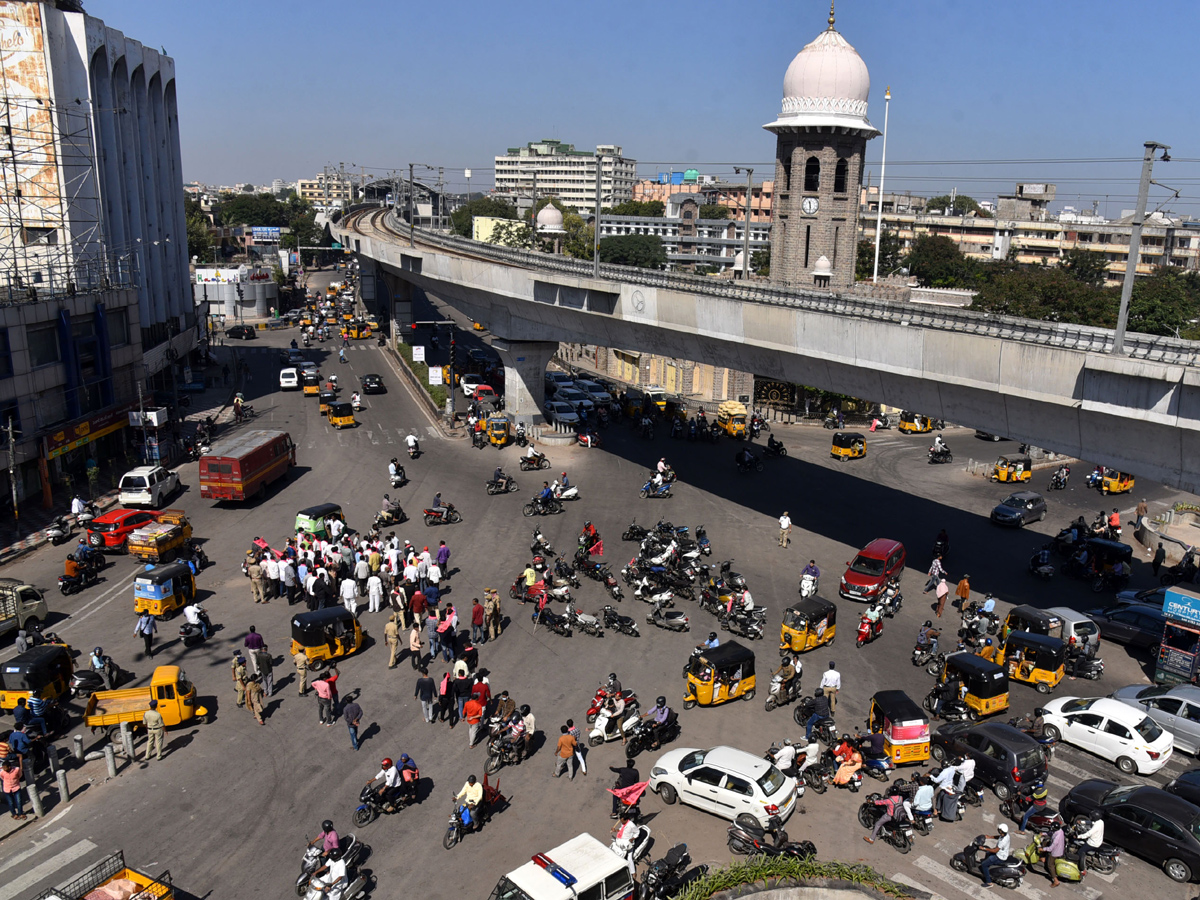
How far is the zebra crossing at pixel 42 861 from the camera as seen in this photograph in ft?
46.7

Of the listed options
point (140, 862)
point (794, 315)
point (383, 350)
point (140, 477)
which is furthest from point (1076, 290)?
point (140, 862)

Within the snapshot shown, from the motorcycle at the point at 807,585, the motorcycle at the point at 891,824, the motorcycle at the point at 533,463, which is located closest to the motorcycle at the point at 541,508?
the motorcycle at the point at 533,463

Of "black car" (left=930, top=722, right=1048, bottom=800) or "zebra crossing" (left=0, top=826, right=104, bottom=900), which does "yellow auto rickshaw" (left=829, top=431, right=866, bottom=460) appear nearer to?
"black car" (left=930, top=722, right=1048, bottom=800)

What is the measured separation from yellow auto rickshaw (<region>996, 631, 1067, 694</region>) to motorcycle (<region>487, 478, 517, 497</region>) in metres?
20.9

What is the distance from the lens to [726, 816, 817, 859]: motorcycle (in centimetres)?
1477

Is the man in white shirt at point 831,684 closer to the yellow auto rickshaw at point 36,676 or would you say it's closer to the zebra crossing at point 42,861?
the zebra crossing at point 42,861

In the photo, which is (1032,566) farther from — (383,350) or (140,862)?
(383,350)

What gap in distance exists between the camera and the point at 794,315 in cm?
2880

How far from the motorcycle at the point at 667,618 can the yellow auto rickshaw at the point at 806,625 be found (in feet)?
9.23

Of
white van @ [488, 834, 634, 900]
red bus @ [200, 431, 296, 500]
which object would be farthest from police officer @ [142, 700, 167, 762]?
red bus @ [200, 431, 296, 500]

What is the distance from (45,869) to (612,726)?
425 inches

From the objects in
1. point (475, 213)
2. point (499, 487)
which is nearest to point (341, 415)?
point (499, 487)

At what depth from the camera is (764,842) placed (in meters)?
15.1

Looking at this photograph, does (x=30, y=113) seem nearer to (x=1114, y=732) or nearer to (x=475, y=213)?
(x=1114, y=732)
